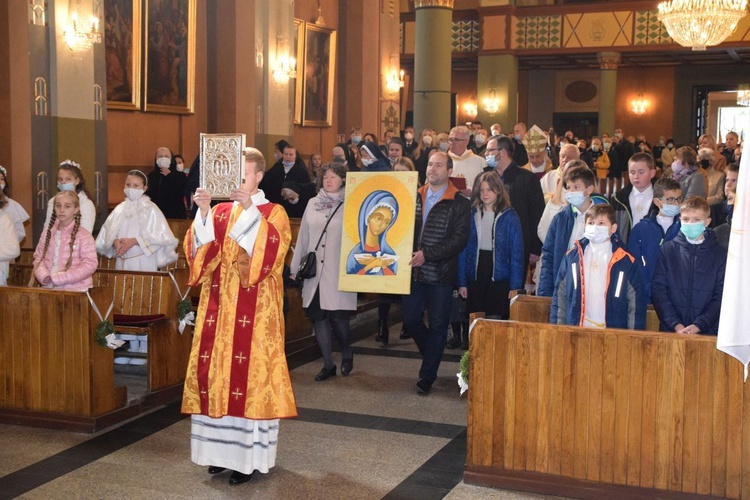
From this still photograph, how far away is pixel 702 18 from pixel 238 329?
1192 cm

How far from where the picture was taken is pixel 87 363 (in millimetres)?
6062

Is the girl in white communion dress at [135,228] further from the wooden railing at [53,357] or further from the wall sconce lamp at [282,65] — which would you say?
the wall sconce lamp at [282,65]

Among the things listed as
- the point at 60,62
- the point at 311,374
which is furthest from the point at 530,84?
the point at 311,374

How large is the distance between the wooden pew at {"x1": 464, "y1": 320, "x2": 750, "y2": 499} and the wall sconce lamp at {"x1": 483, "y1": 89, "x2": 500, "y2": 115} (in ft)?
69.0

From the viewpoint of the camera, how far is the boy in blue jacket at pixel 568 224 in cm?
605

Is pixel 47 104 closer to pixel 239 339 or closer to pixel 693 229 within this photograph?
pixel 239 339

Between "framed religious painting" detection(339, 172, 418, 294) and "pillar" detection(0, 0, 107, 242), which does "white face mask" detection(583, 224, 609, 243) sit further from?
"pillar" detection(0, 0, 107, 242)

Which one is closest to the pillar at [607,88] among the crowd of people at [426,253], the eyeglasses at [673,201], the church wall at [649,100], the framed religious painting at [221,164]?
the church wall at [649,100]

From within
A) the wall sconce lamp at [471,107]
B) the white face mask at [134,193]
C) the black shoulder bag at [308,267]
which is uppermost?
the wall sconce lamp at [471,107]

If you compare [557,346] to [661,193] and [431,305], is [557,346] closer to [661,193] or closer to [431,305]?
[661,193]

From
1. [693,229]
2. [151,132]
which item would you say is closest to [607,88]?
[151,132]

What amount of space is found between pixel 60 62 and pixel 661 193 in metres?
6.79

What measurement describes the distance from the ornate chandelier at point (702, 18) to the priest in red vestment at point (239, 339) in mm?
11472

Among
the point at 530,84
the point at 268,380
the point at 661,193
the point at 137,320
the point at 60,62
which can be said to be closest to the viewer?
the point at 268,380
